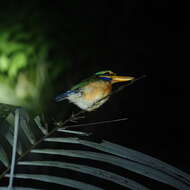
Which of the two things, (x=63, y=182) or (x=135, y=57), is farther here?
(x=135, y=57)

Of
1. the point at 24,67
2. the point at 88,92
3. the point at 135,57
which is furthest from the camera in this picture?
the point at 135,57

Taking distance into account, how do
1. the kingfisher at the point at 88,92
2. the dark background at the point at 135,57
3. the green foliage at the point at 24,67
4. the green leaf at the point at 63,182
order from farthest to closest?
the dark background at the point at 135,57 < the green foliage at the point at 24,67 < the kingfisher at the point at 88,92 < the green leaf at the point at 63,182

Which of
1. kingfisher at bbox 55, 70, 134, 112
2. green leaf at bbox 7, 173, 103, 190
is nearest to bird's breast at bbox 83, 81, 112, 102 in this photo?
kingfisher at bbox 55, 70, 134, 112

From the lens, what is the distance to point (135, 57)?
A: 3.87 m

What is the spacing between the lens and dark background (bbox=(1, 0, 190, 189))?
123 inches

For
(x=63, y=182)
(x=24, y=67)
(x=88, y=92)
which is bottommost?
(x=63, y=182)

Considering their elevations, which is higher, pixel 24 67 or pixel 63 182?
pixel 24 67

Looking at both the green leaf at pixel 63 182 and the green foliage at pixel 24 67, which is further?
the green foliage at pixel 24 67

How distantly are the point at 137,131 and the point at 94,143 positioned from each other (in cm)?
302

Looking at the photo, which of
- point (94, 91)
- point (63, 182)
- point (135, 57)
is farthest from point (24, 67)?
point (63, 182)

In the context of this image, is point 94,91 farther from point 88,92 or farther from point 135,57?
point 135,57

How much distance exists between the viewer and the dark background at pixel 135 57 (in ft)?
10.2

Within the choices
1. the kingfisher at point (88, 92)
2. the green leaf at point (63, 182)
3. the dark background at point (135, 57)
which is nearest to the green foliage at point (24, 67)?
the dark background at point (135, 57)

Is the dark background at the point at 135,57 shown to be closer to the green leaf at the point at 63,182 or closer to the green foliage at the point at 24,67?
the green foliage at the point at 24,67
